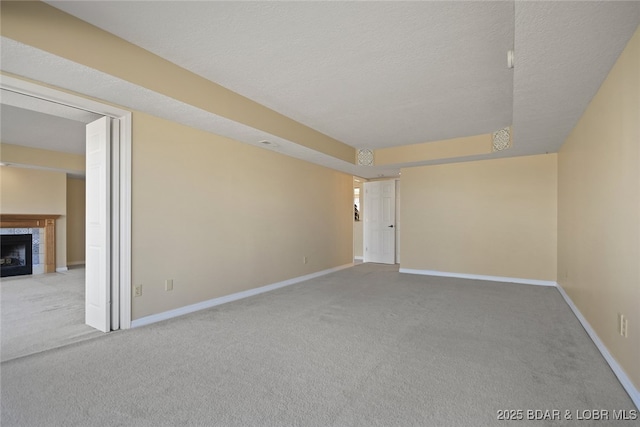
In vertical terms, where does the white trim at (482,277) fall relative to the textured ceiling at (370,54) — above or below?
below

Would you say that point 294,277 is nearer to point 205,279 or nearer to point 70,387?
point 205,279

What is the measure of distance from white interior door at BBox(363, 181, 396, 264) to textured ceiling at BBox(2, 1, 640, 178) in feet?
13.1

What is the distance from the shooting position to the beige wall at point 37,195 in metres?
6.21

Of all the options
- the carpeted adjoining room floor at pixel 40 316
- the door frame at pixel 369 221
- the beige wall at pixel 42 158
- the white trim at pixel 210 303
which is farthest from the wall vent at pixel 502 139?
the beige wall at pixel 42 158

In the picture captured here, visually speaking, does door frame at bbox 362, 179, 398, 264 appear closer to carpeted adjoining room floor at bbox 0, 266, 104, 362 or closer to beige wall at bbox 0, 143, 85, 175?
carpeted adjoining room floor at bbox 0, 266, 104, 362

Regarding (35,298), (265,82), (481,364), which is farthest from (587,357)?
(35,298)

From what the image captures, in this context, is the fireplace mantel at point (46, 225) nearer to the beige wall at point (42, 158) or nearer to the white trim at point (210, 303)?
the beige wall at point (42, 158)

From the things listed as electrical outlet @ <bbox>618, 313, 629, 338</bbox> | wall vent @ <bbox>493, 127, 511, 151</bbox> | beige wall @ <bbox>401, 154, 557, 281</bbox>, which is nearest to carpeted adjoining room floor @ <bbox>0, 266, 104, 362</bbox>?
electrical outlet @ <bbox>618, 313, 629, 338</bbox>

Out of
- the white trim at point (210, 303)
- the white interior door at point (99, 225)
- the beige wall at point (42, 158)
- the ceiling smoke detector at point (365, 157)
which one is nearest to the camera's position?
the white interior door at point (99, 225)

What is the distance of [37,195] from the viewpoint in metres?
6.59

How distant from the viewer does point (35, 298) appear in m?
4.27

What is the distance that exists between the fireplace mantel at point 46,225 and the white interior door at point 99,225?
15.3 ft

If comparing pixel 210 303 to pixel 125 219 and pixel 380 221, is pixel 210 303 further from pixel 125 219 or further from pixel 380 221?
pixel 380 221

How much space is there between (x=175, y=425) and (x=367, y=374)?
1.21 meters
